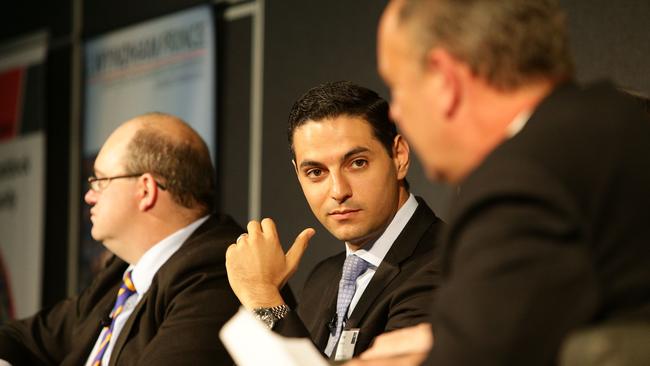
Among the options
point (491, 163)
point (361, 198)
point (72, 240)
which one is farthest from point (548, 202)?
point (72, 240)

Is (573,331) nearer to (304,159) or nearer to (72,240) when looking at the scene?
(304,159)

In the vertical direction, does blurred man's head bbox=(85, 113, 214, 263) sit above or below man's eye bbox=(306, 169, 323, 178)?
below

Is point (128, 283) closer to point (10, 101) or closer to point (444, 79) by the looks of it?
point (444, 79)

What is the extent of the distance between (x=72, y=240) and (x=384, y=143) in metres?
2.99

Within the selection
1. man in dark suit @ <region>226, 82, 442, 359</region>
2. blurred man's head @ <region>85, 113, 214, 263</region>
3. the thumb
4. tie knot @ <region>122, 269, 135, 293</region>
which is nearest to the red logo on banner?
blurred man's head @ <region>85, 113, 214, 263</region>

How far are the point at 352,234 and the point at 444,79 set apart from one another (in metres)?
1.33

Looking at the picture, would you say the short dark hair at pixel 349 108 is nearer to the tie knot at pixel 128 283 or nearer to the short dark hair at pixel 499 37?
the tie knot at pixel 128 283

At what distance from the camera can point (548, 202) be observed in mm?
1208

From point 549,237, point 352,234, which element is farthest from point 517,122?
point 352,234

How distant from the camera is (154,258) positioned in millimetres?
3199

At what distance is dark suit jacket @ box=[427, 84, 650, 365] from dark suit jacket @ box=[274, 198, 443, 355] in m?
0.99

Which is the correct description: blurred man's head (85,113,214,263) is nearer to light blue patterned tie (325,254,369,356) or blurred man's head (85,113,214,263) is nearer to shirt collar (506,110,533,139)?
light blue patterned tie (325,254,369,356)

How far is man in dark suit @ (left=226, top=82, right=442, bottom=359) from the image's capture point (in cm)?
240

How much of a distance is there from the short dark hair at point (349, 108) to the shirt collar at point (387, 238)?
0.18 meters
